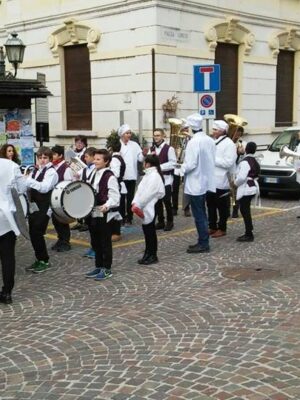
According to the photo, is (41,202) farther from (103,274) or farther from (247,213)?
(247,213)

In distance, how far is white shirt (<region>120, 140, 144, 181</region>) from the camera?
35.5ft

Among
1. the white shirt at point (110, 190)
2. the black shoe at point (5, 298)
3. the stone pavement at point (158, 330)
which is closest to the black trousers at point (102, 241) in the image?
the white shirt at point (110, 190)

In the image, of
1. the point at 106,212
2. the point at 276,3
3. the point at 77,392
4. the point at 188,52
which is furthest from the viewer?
the point at 276,3

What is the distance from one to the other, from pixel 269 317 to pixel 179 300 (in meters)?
1.05

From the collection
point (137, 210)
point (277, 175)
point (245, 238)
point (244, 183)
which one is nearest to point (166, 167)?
point (244, 183)

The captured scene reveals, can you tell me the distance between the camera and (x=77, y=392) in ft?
13.8

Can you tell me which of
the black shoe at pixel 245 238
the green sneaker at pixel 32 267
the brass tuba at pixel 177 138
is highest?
the brass tuba at pixel 177 138

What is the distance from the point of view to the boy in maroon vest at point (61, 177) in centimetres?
864

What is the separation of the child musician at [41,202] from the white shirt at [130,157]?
2.90 metres

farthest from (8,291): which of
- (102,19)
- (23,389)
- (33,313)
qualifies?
(102,19)

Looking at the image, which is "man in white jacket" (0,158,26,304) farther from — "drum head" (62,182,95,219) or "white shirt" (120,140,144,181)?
"white shirt" (120,140,144,181)

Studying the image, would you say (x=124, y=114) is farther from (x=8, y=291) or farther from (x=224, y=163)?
(x=8, y=291)

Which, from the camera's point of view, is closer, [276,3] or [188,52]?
[188,52]

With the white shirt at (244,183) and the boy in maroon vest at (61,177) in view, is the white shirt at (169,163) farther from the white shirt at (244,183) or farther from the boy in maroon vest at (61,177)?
the boy in maroon vest at (61,177)
